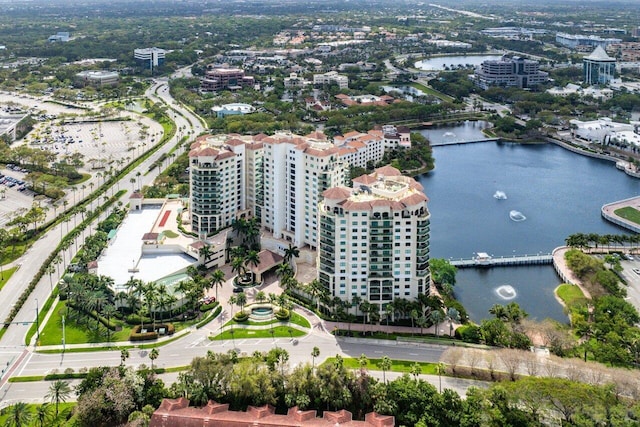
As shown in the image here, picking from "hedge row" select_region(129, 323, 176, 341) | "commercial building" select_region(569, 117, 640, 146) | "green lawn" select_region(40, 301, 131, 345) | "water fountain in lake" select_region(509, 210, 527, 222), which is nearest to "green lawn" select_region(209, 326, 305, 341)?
"hedge row" select_region(129, 323, 176, 341)

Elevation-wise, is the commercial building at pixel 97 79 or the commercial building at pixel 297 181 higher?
the commercial building at pixel 97 79

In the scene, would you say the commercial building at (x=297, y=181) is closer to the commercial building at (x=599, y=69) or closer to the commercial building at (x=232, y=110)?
the commercial building at (x=232, y=110)

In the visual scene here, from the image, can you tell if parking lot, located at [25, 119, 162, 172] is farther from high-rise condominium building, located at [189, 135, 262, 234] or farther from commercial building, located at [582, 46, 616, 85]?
commercial building, located at [582, 46, 616, 85]

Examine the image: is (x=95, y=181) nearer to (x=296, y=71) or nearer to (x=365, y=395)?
(x=365, y=395)

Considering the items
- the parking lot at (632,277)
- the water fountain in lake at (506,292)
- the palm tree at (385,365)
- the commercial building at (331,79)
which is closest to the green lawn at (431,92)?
the commercial building at (331,79)

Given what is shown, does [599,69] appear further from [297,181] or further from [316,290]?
[316,290]

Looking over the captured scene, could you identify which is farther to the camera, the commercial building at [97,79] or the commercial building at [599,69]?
the commercial building at [599,69]

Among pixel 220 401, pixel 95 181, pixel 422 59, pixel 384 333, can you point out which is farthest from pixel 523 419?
pixel 422 59
